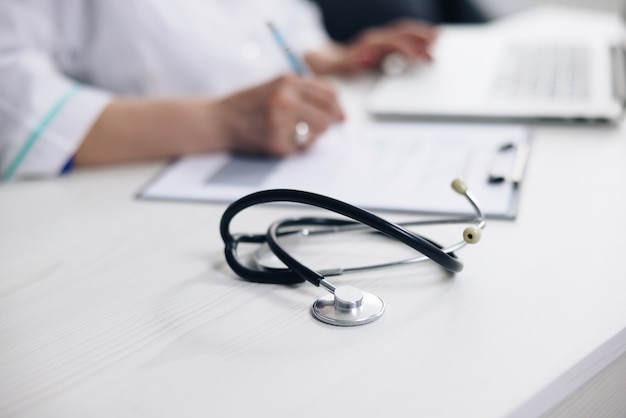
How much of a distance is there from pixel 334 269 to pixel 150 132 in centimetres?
38

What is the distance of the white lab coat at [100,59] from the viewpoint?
2.52ft

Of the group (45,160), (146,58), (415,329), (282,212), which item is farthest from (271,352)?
(146,58)

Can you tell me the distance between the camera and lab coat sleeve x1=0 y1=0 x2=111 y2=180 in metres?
0.76

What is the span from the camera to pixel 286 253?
1.65 ft

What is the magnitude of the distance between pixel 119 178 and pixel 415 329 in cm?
44

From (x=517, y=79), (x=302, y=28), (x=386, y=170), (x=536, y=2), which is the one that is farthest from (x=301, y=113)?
(x=536, y=2)

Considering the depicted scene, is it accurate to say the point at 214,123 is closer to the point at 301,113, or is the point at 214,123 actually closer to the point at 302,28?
the point at 301,113

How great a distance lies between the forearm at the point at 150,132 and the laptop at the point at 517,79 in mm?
229

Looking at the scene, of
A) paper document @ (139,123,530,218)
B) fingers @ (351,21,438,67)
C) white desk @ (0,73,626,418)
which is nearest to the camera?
white desk @ (0,73,626,418)

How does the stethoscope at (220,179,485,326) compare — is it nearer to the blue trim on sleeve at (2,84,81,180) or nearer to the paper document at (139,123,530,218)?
the paper document at (139,123,530,218)

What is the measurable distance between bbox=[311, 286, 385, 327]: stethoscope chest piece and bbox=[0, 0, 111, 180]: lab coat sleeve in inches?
16.8

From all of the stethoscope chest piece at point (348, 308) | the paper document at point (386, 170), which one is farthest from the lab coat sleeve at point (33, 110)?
the stethoscope chest piece at point (348, 308)

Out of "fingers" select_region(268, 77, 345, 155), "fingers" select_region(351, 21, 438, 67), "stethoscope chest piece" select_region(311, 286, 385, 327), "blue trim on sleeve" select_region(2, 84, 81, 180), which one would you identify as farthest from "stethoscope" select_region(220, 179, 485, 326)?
"fingers" select_region(351, 21, 438, 67)

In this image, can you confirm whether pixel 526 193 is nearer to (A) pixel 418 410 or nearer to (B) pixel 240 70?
(A) pixel 418 410
